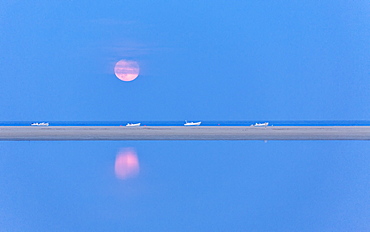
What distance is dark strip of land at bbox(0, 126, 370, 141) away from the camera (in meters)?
5.10

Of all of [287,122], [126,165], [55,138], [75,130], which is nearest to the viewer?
[126,165]

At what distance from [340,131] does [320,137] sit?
1.80 ft

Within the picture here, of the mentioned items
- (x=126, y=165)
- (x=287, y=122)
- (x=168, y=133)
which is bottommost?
(x=126, y=165)

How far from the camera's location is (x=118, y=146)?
481cm

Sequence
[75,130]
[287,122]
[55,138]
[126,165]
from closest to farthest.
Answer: [126,165] < [55,138] < [75,130] < [287,122]

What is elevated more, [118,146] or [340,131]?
[340,131]

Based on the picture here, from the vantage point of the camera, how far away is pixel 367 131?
5402 millimetres

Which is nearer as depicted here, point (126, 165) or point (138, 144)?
point (126, 165)

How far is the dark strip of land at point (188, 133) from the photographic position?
5098mm

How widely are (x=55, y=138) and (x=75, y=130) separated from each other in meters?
0.48

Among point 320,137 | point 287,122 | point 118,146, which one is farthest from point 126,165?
point 287,122

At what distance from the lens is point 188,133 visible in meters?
5.30

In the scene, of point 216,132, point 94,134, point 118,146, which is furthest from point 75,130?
point 216,132

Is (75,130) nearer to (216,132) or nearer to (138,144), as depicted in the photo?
(138,144)
